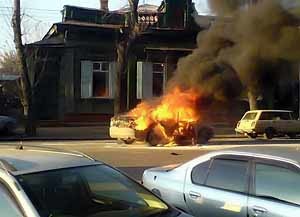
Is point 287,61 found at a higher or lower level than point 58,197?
higher

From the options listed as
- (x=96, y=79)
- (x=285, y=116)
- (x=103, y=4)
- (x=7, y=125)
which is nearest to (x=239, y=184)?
(x=7, y=125)

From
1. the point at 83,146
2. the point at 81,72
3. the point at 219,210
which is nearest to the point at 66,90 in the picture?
the point at 81,72

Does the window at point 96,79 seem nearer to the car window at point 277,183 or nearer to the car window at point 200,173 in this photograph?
the car window at point 200,173

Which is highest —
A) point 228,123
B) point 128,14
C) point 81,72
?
point 128,14

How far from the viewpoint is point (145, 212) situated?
4.87 m

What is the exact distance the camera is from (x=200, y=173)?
716 centimetres

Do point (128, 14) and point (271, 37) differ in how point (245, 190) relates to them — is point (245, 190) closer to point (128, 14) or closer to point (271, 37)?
point (271, 37)

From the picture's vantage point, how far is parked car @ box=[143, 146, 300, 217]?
602 cm

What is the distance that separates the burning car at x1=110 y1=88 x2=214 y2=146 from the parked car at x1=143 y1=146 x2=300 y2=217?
18541mm

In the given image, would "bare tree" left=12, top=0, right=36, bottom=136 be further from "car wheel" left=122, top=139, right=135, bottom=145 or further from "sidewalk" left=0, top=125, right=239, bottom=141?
"car wheel" left=122, top=139, right=135, bottom=145

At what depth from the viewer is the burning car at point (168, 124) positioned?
85.9ft

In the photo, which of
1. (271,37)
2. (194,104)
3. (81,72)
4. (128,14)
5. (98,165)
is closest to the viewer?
(98,165)

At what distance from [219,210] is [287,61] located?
1253 centimetres

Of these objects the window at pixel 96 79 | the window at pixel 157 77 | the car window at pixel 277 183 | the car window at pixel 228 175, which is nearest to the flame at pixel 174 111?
the window at pixel 96 79
